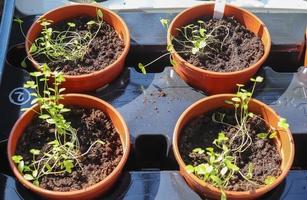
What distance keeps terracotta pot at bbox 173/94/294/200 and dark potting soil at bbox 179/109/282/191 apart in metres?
0.02

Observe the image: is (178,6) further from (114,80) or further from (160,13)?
(114,80)

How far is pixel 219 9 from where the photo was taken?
140 cm

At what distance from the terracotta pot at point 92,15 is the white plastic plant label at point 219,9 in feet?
0.88

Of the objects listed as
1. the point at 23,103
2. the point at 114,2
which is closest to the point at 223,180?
the point at 23,103

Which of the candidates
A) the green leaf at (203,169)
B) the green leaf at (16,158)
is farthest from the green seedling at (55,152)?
the green leaf at (203,169)

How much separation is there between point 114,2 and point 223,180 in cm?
74

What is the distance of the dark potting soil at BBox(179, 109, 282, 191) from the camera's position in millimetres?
1106

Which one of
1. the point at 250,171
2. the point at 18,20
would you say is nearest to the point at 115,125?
the point at 250,171

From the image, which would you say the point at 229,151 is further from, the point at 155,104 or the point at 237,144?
the point at 155,104

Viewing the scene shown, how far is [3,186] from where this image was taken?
3.68 ft

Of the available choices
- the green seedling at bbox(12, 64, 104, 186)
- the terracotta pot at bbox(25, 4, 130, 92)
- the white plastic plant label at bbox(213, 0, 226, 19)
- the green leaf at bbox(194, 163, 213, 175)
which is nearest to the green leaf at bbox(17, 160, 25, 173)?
the green seedling at bbox(12, 64, 104, 186)

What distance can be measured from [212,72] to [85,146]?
1.26ft

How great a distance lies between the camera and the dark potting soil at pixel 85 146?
1100mm

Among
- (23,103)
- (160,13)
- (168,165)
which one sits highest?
(160,13)
